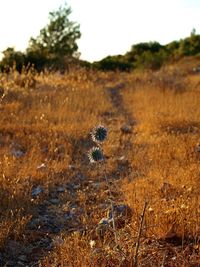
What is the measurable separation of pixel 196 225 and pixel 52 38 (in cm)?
2241

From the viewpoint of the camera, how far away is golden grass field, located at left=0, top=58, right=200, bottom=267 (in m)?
3.77

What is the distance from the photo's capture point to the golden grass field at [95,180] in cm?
377

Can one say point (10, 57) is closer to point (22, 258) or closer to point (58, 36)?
point (58, 36)

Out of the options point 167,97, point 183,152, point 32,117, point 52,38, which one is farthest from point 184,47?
point 183,152

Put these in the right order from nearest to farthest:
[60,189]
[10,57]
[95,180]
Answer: [60,189] < [95,180] < [10,57]

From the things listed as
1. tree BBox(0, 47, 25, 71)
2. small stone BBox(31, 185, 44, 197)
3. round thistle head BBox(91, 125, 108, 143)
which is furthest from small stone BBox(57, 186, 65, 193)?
tree BBox(0, 47, 25, 71)

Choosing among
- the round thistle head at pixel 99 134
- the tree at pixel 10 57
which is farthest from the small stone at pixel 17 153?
the tree at pixel 10 57

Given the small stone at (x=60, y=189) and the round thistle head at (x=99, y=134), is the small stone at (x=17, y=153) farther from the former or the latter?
the round thistle head at (x=99, y=134)

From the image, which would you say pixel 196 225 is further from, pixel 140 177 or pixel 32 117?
pixel 32 117

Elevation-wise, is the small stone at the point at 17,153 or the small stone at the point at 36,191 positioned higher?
the small stone at the point at 17,153

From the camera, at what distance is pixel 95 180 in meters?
5.97

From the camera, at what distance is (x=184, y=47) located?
31844mm

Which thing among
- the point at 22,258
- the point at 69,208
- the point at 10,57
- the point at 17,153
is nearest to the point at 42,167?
the point at 17,153

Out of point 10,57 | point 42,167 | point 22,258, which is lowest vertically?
point 22,258
